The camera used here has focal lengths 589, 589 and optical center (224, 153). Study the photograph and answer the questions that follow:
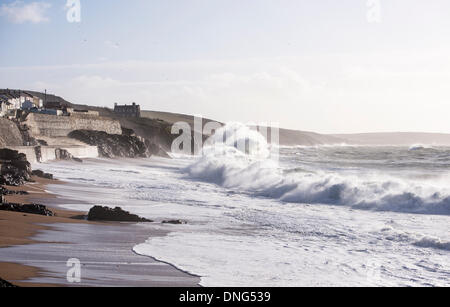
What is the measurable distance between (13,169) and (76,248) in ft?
35.3

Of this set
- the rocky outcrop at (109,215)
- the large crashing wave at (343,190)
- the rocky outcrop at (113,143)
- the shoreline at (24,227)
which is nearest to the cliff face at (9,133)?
the large crashing wave at (343,190)

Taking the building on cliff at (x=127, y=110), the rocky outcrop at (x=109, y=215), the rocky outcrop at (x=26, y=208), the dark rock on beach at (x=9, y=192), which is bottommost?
the rocky outcrop at (x=109, y=215)

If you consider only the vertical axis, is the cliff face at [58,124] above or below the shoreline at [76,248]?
above

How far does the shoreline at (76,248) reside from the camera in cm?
732

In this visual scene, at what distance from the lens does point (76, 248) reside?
9.24 meters

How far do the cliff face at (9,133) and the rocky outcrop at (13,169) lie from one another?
40.4ft

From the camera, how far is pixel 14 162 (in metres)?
20.5

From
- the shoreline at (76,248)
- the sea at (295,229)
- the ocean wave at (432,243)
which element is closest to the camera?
the shoreline at (76,248)

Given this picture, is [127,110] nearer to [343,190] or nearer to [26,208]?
[343,190]

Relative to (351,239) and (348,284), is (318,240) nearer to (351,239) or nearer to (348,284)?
(351,239)

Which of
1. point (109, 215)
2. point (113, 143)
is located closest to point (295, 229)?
point (109, 215)

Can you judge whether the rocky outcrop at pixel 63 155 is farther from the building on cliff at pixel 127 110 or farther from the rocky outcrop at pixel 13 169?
the building on cliff at pixel 127 110
